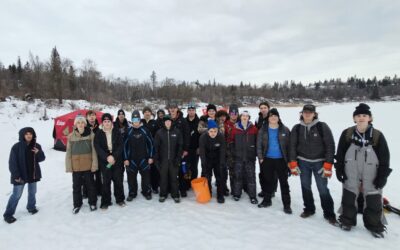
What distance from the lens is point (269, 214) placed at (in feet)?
14.3

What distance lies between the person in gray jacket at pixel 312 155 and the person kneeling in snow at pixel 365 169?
24cm

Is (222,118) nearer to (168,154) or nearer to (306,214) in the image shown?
(168,154)

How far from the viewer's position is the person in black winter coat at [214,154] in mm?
4805

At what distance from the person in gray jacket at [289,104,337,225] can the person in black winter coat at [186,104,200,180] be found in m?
2.06

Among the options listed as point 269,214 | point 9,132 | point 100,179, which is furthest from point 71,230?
point 9,132

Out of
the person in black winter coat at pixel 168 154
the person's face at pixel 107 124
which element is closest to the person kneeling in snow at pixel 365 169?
the person in black winter coat at pixel 168 154

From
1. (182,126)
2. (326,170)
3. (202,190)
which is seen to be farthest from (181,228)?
(326,170)

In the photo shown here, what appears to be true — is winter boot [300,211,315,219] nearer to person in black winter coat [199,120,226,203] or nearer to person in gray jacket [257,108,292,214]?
person in gray jacket [257,108,292,214]

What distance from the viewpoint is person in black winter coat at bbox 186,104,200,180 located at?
5395 millimetres

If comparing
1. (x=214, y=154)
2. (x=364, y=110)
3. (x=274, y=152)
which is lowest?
(x=214, y=154)

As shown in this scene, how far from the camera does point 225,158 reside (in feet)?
16.3

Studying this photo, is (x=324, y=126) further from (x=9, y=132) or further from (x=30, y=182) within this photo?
(x=9, y=132)

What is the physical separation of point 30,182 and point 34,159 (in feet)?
1.41

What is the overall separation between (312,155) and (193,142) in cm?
244
